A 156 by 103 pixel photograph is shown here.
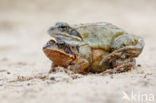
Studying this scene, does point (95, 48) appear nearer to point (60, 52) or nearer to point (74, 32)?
point (74, 32)

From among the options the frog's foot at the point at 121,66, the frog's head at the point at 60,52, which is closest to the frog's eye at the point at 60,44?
the frog's head at the point at 60,52

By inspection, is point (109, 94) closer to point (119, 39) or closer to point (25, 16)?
point (119, 39)

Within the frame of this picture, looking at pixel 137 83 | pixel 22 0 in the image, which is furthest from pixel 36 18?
pixel 137 83

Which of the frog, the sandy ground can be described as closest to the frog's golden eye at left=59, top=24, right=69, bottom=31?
the frog

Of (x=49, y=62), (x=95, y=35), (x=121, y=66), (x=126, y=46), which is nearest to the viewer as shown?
(x=121, y=66)

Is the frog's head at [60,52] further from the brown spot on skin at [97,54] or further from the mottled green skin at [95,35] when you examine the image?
the brown spot on skin at [97,54]

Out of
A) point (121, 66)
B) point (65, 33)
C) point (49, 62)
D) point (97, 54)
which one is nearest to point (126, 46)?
point (121, 66)

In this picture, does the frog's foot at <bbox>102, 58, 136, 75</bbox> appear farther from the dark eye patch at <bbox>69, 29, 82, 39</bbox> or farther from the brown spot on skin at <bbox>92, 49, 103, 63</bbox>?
the dark eye patch at <bbox>69, 29, 82, 39</bbox>
